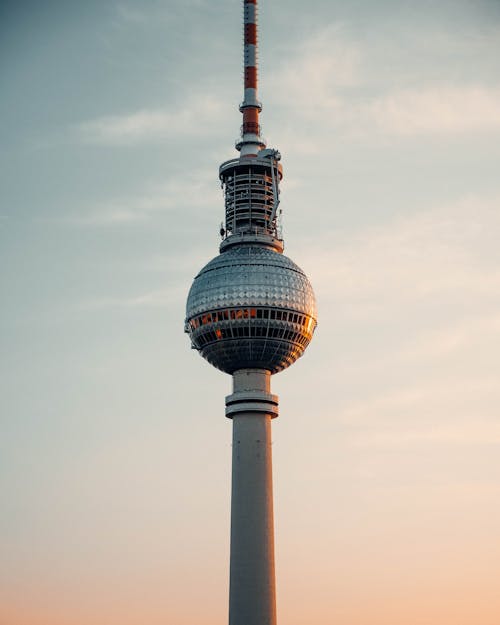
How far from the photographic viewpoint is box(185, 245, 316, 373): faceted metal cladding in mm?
126750

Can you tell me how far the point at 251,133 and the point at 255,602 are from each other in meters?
64.7

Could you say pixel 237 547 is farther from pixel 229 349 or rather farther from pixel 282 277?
pixel 282 277

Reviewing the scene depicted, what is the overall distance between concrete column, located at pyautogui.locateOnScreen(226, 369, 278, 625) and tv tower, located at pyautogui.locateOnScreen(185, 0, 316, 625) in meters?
0.12

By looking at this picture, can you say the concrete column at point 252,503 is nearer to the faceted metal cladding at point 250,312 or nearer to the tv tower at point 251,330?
the tv tower at point 251,330

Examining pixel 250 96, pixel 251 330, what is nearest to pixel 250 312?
pixel 251 330

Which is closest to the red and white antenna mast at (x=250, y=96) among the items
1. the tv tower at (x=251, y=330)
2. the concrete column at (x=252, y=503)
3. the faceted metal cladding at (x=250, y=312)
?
the tv tower at (x=251, y=330)

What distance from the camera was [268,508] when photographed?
401 feet

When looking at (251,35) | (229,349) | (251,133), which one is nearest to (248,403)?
(229,349)

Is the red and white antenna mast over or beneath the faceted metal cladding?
over

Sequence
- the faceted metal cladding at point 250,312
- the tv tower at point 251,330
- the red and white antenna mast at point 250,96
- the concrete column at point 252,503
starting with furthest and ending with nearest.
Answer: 1. the red and white antenna mast at point 250,96
2. the faceted metal cladding at point 250,312
3. the tv tower at point 251,330
4. the concrete column at point 252,503

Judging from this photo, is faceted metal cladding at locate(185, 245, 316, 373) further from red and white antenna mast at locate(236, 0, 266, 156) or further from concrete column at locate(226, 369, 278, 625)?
red and white antenna mast at locate(236, 0, 266, 156)

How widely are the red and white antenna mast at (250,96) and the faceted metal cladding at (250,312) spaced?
18146 mm

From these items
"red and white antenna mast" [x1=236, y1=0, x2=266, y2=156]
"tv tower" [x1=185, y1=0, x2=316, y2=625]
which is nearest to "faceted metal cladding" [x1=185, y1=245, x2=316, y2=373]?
"tv tower" [x1=185, y1=0, x2=316, y2=625]

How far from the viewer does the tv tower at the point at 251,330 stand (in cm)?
11994
